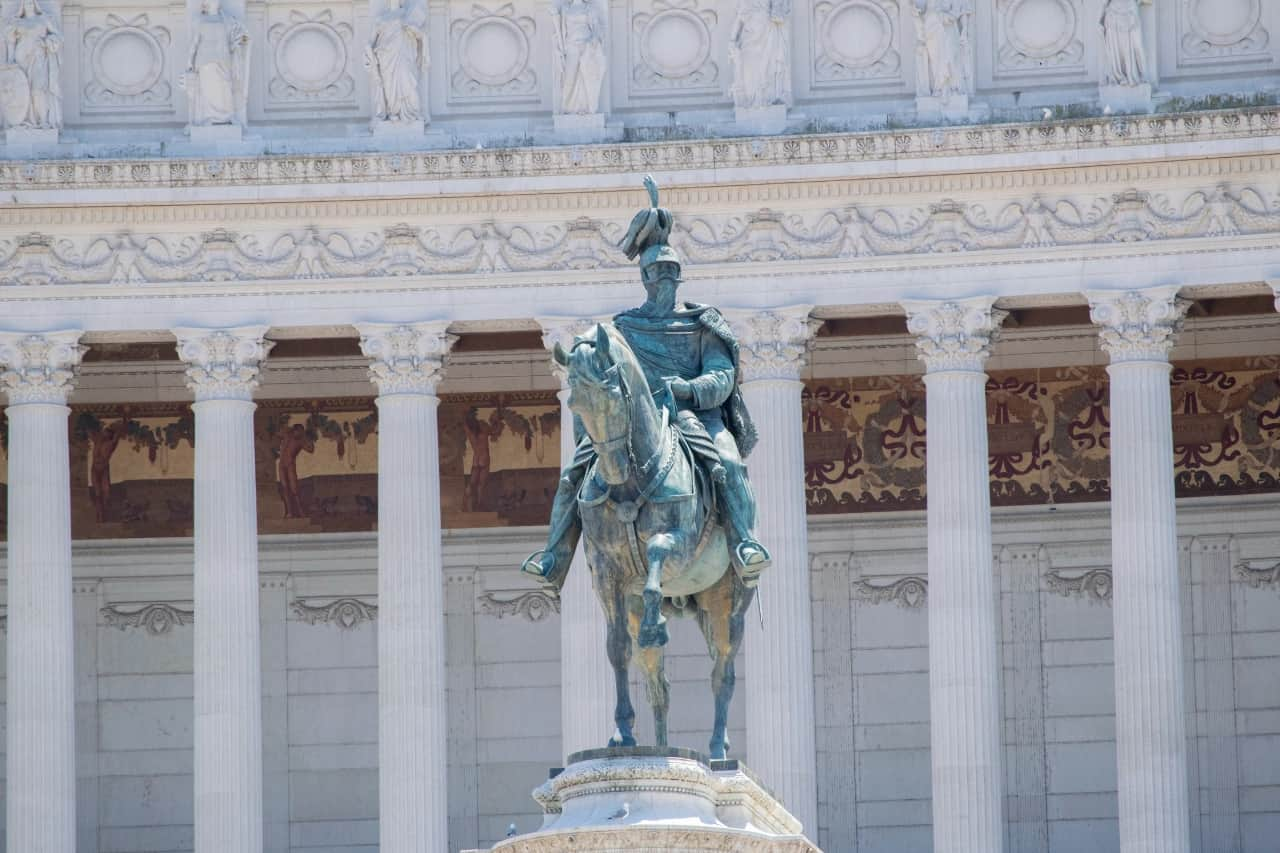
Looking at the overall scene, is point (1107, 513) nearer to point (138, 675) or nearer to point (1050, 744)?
point (1050, 744)

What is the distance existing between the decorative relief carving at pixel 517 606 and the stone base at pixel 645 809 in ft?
108

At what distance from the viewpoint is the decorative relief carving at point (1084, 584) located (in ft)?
218

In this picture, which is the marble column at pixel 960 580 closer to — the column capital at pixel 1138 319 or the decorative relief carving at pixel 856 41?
the column capital at pixel 1138 319

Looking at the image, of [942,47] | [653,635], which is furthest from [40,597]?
[653,635]

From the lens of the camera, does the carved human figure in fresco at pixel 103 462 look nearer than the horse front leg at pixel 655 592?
No

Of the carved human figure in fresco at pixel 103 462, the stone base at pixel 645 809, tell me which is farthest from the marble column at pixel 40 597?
the stone base at pixel 645 809

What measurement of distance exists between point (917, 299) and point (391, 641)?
388 inches

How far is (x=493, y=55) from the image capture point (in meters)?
63.6

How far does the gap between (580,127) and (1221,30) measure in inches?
410

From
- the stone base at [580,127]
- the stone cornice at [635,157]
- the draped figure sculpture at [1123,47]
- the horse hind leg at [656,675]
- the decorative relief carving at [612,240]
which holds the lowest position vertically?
the horse hind leg at [656,675]

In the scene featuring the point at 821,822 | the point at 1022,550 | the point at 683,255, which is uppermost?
the point at 683,255

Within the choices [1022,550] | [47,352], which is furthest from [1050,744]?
[47,352]

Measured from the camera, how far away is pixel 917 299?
2389 inches

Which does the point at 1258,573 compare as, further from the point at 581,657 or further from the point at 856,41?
the point at 581,657
